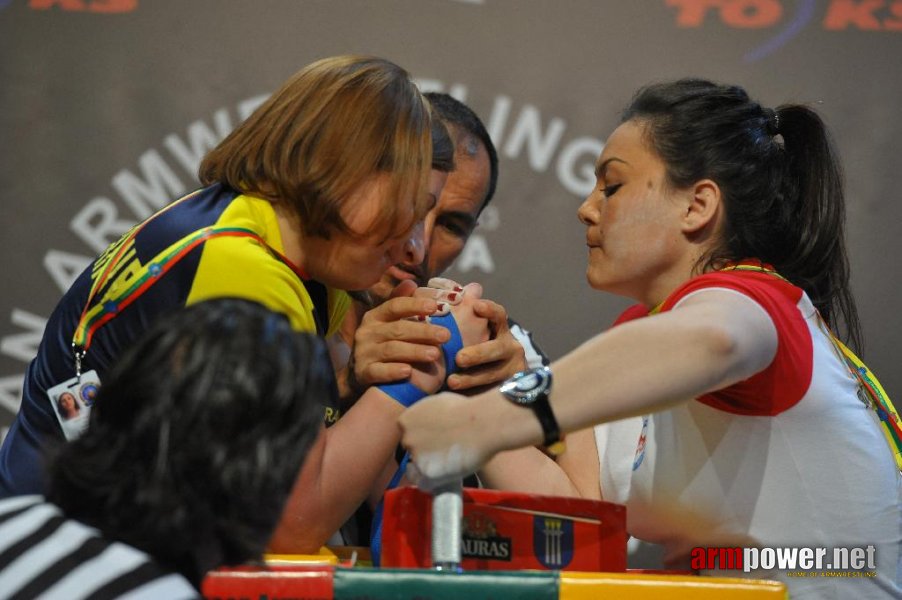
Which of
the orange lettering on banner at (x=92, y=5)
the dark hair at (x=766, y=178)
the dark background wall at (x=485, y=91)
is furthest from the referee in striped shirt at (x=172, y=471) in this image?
the orange lettering on banner at (x=92, y=5)

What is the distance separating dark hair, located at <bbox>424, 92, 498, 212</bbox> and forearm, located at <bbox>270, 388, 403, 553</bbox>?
861 millimetres

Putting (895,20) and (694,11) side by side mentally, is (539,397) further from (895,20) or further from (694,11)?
(895,20)

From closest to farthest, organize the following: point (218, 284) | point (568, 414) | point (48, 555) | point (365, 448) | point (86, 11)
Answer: point (48, 555)
point (568, 414)
point (218, 284)
point (365, 448)
point (86, 11)


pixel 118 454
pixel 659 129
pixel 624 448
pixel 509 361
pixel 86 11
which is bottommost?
pixel 624 448

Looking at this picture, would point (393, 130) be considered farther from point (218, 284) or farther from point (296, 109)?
point (218, 284)

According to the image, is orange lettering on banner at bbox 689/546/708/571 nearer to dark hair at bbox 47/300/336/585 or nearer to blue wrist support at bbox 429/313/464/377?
blue wrist support at bbox 429/313/464/377

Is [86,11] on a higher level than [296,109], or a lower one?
higher

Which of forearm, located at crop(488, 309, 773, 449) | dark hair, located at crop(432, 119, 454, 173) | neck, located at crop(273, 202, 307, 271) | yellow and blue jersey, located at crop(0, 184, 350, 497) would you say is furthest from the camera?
dark hair, located at crop(432, 119, 454, 173)

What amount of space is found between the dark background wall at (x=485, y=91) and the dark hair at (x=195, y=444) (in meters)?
1.78

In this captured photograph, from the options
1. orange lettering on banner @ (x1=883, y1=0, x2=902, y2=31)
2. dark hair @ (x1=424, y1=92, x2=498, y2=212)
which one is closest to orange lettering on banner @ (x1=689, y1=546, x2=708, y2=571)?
dark hair @ (x1=424, y1=92, x2=498, y2=212)

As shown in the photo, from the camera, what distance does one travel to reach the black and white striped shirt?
0.81 m

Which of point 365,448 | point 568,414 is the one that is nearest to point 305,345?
point 568,414

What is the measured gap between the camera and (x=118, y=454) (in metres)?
0.85

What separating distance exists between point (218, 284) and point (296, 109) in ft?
1.05
